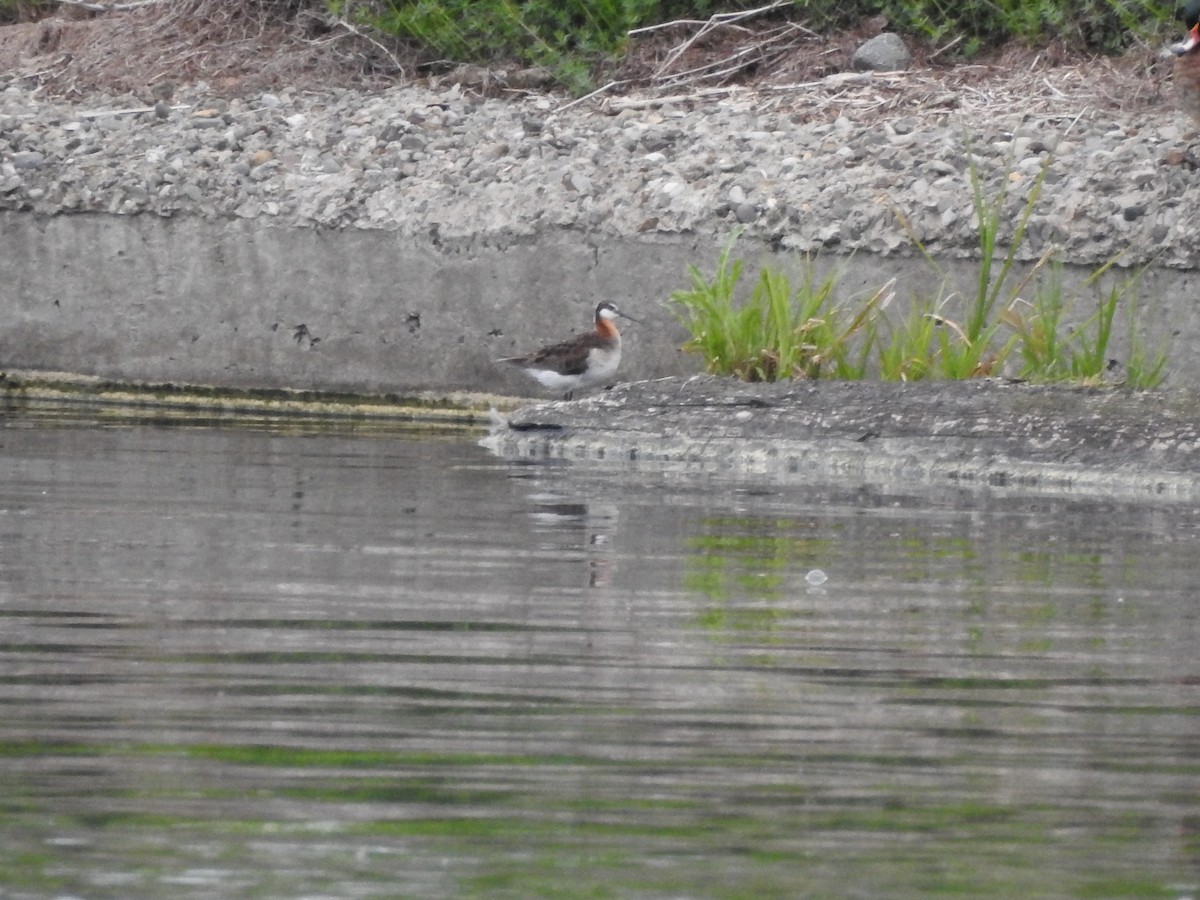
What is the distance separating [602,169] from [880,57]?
251 cm

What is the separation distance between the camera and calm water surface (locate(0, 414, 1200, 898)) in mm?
4000

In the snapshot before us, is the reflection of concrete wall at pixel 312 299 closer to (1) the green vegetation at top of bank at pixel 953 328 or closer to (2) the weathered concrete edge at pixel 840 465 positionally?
(1) the green vegetation at top of bank at pixel 953 328

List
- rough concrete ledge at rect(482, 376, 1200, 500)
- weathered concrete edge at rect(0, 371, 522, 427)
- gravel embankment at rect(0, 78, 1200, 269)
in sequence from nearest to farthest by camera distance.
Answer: rough concrete ledge at rect(482, 376, 1200, 500)
gravel embankment at rect(0, 78, 1200, 269)
weathered concrete edge at rect(0, 371, 522, 427)

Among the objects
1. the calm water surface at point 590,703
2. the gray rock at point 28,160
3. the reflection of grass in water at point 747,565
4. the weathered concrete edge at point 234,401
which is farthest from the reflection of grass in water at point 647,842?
the gray rock at point 28,160

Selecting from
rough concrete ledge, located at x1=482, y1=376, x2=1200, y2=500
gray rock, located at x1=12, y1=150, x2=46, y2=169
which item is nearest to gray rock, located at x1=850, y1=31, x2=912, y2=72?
rough concrete ledge, located at x1=482, y1=376, x2=1200, y2=500

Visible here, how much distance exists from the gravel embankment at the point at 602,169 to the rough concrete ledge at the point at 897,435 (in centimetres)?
293

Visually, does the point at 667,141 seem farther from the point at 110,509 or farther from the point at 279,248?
the point at 110,509

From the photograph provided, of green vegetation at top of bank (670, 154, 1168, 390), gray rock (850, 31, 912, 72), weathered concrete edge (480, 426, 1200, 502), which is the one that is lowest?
weathered concrete edge (480, 426, 1200, 502)

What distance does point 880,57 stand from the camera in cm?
1822

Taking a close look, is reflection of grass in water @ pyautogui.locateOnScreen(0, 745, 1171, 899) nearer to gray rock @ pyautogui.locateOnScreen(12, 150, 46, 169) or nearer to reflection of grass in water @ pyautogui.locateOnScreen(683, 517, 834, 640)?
reflection of grass in water @ pyautogui.locateOnScreen(683, 517, 834, 640)

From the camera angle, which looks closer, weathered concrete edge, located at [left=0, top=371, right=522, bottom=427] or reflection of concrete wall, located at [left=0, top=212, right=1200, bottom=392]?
weathered concrete edge, located at [left=0, top=371, right=522, bottom=427]

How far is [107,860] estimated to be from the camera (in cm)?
392

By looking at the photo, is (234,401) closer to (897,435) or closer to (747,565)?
(897,435)

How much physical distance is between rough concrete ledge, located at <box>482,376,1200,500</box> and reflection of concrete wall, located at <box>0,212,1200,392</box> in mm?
2931
